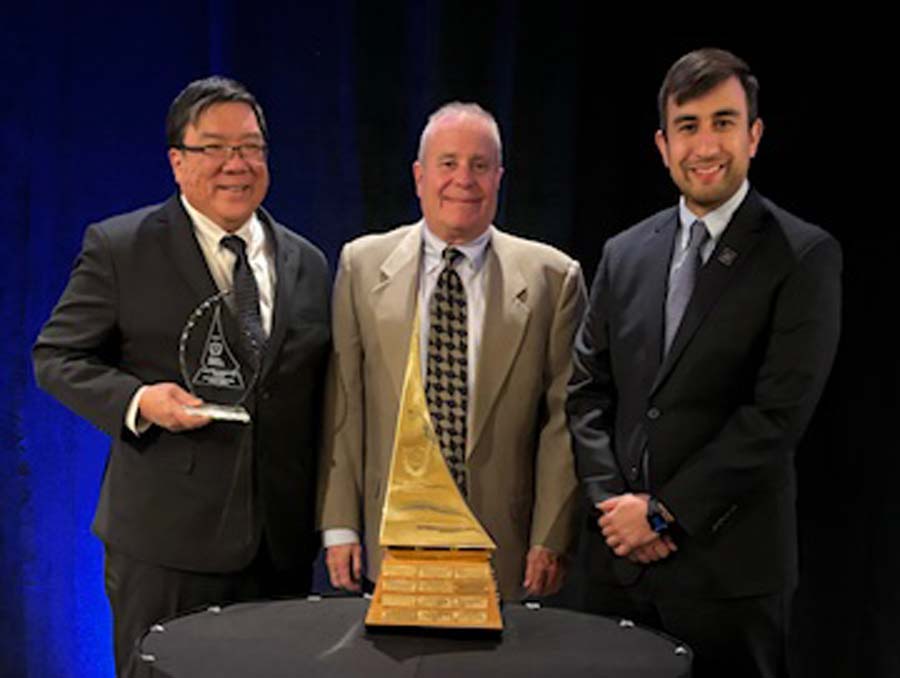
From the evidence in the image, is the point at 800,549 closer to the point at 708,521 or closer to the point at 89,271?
the point at 708,521

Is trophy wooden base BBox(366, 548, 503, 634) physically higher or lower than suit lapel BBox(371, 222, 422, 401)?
lower

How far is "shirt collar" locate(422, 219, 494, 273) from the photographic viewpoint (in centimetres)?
302

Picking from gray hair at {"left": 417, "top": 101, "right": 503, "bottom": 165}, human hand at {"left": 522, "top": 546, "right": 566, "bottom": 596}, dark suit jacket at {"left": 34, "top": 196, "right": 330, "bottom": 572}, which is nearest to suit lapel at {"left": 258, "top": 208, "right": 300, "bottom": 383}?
dark suit jacket at {"left": 34, "top": 196, "right": 330, "bottom": 572}

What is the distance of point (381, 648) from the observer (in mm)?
2240

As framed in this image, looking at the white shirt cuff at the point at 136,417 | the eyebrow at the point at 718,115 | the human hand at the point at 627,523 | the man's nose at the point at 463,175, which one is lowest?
the human hand at the point at 627,523

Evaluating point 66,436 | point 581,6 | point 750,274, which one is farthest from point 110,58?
point 750,274

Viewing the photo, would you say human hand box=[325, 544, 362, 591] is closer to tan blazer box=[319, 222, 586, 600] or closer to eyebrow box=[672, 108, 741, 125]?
tan blazer box=[319, 222, 586, 600]

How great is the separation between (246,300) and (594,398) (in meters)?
0.73

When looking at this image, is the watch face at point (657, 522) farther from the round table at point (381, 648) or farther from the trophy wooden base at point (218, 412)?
the trophy wooden base at point (218, 412)

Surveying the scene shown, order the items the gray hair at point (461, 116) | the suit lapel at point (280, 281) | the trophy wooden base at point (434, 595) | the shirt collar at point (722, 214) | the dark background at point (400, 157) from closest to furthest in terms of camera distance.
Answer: the trophy wooden base at point (434, 595), the shirt collar at point (722, 214), the suit lapel at point (280, 281), the gray hair at point (461, 116), the dark background at point (400, 157)

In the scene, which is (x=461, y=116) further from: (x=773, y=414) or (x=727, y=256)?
(x=773, y=414)

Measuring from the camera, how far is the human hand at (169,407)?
2.72 meters

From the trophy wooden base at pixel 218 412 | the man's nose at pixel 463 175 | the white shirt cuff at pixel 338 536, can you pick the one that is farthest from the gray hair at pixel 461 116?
the white shirt cuff at pixel 338 536

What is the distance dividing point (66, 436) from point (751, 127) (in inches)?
89.0
